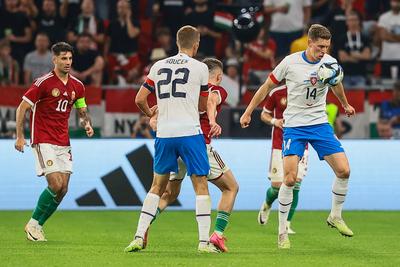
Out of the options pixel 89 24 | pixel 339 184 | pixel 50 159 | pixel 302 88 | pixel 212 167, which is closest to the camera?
pixel 212 167

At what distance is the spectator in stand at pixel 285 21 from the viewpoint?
23.3 metres

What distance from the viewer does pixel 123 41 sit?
76.3 ft

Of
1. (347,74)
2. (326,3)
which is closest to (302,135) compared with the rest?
(347,74)

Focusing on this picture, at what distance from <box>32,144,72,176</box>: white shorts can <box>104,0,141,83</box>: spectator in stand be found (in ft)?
31.4

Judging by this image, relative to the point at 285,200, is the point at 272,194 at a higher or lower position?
lower

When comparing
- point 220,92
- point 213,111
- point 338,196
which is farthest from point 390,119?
point 213,111

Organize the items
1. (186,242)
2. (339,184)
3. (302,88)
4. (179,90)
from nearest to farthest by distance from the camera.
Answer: (179,90), (302,88), (339,184), (186,242)

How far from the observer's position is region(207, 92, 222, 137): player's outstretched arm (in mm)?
11500

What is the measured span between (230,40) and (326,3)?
2475 millimetres

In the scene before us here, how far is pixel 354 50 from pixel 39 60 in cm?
616

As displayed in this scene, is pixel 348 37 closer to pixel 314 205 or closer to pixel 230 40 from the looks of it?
pixel 230 40

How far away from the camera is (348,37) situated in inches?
894

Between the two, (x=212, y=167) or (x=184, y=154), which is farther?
(x=212, y=167)

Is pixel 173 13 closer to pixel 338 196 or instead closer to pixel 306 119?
pixel 306 119
